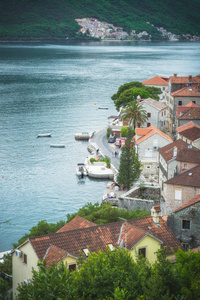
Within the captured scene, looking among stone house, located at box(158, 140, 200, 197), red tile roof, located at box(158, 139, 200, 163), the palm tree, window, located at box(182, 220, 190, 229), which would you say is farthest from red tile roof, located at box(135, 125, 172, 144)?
window, located at box(182, 220, 190, 229)

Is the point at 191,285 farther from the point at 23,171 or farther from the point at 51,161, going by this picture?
the point at 51,161

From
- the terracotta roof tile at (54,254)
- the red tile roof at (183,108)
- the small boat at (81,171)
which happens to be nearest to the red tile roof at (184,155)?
the red tile roof at (183,108)

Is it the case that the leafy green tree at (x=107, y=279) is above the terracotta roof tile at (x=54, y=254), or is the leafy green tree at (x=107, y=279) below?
above

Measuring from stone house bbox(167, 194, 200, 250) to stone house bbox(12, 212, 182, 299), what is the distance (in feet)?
18.3

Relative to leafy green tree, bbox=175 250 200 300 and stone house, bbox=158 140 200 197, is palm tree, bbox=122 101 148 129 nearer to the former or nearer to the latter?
stone house, bbox=158 140 200 197

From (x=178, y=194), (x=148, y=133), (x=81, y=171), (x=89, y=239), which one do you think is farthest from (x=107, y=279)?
(x=81, y=171)

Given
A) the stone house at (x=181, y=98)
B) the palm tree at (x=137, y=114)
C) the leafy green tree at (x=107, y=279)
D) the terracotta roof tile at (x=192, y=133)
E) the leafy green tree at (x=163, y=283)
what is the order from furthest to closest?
1. the stone house at (x=181, y=98)
2. the palm tree at (x=137, y=114)
3. the terracotta roof tile at (x=192, y=133)
4. the leafy green tree at (x=107, y=279)
5. the leafy green tree at (x=163, y=283)

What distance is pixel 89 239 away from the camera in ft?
95.7

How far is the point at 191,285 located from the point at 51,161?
66.2 metres

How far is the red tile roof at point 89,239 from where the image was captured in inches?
1098

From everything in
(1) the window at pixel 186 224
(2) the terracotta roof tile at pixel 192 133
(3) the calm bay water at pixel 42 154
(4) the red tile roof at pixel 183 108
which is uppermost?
(4) the red tile roof at pixel 183 108

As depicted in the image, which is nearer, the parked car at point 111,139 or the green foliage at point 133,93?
the parked car at point 111,139

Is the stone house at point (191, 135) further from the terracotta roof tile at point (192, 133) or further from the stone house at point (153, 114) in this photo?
the stone house at point (153, 114)

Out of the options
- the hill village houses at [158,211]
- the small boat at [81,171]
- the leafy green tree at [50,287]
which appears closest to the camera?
the leafy green tree at [50,287]
